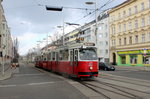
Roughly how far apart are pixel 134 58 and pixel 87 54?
103 feet

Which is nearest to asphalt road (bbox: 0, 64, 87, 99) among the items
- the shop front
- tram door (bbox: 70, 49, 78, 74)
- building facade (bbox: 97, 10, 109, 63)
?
tram door (bbox: 70, 49, 78, 74)

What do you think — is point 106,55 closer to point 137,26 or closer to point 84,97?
point 137,26

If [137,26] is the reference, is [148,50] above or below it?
below

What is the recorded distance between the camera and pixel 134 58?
4400cm

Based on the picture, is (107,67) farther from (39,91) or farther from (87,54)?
(39,91)

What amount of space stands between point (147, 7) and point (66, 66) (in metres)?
29.2

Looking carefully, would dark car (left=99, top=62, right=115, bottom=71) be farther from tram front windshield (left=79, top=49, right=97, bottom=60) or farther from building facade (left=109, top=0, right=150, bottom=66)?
tram front windshield (left=79, top=49, right=97, bottom=60)

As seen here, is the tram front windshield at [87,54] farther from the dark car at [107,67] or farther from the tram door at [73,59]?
the dark car at [107,67]

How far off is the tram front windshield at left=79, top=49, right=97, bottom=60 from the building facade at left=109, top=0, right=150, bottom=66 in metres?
23.6

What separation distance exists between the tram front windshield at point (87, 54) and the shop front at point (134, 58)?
25624 mm

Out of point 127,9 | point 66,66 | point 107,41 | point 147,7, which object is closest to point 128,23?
point 127,9

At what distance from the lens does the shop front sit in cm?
3988

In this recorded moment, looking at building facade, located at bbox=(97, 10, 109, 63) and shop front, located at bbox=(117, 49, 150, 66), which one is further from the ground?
building facade, located at bbox=(97, 10, 109, 63)

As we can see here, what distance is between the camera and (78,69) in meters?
14.6
